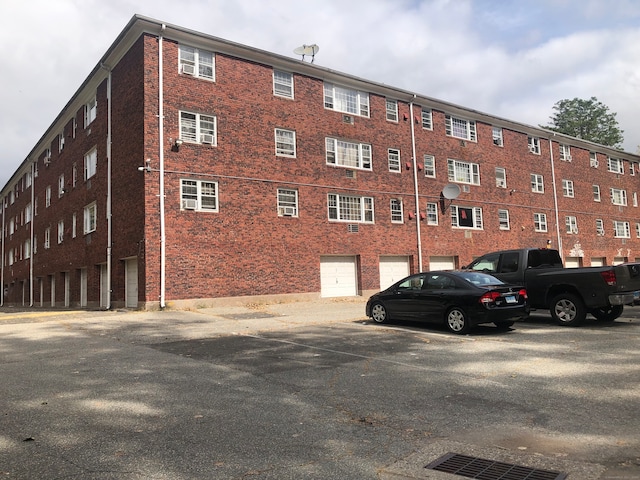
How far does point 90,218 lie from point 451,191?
1869 cm

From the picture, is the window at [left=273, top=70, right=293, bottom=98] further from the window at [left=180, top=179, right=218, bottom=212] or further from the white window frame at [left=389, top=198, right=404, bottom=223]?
the white window frame at [left=389, top=198, right=404, bottom=223]

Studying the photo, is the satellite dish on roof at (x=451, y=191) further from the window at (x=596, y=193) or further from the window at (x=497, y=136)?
the window at (x=596, y=193)

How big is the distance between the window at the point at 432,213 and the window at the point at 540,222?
963 cm

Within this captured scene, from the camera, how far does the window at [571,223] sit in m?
35.7

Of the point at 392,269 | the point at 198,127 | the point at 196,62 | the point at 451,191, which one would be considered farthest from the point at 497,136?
the point at 198,127

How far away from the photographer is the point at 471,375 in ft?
23.2

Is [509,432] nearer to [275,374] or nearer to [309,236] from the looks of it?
[275,374]

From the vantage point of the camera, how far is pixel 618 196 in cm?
4131

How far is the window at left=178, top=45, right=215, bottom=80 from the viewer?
19.9 meters

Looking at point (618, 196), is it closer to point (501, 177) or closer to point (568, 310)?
point (501, 177)

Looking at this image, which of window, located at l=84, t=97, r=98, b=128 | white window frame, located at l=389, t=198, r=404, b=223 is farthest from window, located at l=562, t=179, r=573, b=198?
window, located at l=84, t=97, r=98, b=128

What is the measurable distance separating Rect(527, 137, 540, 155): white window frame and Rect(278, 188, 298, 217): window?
20.2 metres

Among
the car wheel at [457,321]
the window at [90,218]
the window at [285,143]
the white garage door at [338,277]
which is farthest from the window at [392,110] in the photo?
the car wheel at [457,321]

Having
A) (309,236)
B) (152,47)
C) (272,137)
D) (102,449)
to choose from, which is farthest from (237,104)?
(102,449)
